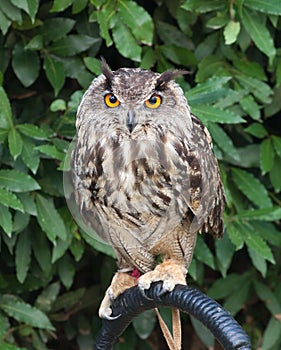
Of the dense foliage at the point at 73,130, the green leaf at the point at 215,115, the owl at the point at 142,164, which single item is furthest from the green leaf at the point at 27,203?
the green leaf at the point at 215,115

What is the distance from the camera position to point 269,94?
10.7 feet

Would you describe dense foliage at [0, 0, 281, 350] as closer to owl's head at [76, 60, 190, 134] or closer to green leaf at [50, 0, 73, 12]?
green leaf at [50, 0, 73, 12]

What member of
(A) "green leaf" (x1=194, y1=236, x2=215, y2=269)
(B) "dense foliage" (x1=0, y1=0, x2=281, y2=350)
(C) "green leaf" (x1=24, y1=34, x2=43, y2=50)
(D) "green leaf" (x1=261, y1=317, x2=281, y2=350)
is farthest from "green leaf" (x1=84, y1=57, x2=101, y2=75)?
(D) "green leaf" (x1=261, y1=317, x2=281, y2=350)

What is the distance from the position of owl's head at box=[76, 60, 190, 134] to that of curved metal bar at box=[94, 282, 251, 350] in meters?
0.43

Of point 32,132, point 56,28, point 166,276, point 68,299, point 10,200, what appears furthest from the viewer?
point 68,299

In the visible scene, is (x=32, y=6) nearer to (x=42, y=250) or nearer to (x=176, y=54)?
(x=176, y=54)

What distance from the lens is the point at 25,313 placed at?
10.5 feet

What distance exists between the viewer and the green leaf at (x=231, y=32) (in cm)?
300

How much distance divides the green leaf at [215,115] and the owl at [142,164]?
480 millimetres

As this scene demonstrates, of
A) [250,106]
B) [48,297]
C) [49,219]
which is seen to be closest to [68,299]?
[48,297]

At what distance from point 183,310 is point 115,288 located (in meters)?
0.65

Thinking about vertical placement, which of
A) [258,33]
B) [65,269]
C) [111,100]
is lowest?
[65,269]

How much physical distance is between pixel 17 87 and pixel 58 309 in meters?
0.94

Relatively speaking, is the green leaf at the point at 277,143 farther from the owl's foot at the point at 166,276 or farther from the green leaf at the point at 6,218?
the green leaf at the point at 6,218
